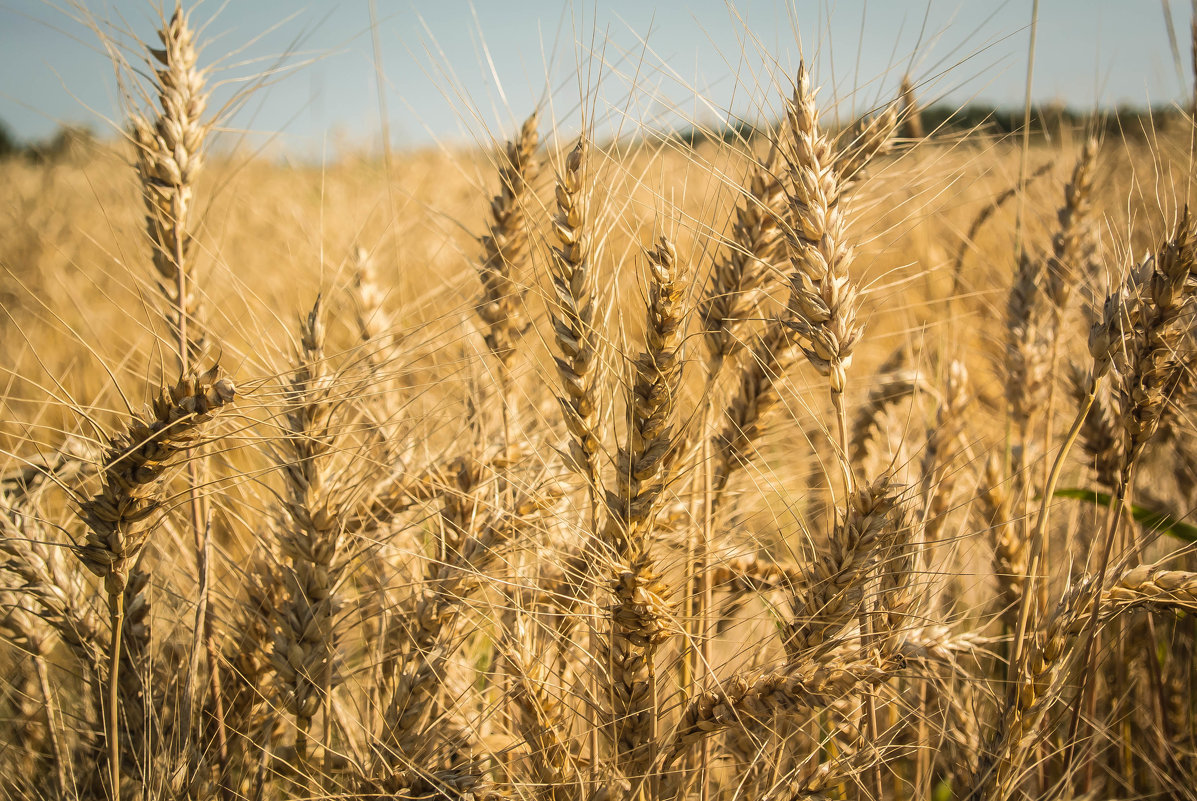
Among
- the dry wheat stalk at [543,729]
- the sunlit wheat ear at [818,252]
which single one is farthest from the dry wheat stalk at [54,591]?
the sunlit wheat ear at [818,252]

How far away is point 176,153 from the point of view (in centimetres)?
137

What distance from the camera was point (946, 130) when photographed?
56.1 inches

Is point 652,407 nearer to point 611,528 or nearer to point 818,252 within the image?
point 611,528

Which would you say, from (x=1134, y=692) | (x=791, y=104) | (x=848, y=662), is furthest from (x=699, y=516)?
(x=1134, y=692)

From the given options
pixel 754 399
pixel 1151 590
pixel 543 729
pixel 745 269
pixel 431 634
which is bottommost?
pixel 543 729

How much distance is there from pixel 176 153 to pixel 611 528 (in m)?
1.22

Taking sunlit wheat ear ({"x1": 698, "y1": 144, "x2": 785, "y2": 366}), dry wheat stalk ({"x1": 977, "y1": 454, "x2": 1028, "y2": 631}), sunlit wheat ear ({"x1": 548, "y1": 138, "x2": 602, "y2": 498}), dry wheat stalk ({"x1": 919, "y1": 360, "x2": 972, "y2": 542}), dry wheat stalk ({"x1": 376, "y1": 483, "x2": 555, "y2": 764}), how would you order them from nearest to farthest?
sunlit wheat ear ({"x1": 548, "y1": 138, "x2": 602, "y2": 498})
dry wheat stalk ({"x1": 376, "y1": 483, "x2": 555, "y2": 764})
sunlit wheat ear ({"x1": 698, "y1": 144, "x2": 785, "y2": 366})
dry wheat stalk ({"x1": 977, "y1": 454, "x2": 1028, "y2": 631})
dry wheat stalk ({"x1": 919, "y1": 360, "x2": 972, "y2": 542})

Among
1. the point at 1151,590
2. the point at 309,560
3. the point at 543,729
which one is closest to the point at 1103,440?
the point at 1151,590

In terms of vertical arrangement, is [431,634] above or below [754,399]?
below

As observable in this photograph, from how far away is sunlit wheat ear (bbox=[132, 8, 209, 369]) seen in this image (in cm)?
135

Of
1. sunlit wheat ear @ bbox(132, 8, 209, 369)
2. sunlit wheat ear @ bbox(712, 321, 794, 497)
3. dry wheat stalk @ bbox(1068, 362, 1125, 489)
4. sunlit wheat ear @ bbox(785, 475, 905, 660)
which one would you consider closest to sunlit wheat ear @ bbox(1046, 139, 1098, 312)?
dry wheat stalk @ bbox(1068, 362, 1125, 489)

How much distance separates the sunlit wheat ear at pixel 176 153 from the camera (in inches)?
53.3

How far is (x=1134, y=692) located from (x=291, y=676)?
226 cm

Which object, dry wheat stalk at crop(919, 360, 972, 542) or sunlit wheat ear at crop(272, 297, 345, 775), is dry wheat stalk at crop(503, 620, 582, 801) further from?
dry wheat stalk at crop(919, 360, 972, 542)
